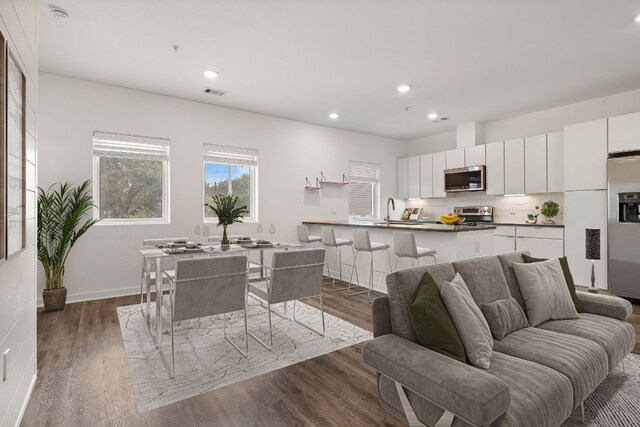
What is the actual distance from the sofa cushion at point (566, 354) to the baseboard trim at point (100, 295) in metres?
4.57

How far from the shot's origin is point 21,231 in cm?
190

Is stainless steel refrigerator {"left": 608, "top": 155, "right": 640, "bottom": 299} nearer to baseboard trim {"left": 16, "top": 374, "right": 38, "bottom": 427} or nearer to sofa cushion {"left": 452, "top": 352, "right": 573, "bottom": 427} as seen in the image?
sofa cushion {"left": 452, "top": 352, "right": 573, "bottom": 427}

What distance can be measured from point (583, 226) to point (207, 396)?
524cm

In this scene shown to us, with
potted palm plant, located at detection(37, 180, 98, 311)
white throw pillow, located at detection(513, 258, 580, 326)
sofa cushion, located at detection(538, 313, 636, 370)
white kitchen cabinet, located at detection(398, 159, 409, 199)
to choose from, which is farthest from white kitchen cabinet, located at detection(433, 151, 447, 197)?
potted palm plant, located at detection(37, 180, 98, 311)

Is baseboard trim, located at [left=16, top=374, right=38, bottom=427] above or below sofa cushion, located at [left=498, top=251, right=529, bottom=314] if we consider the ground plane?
below

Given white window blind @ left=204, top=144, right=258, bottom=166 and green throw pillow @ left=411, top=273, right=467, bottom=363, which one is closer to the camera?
green throw pillow @ left=411, top=273, right=467, bottom=363

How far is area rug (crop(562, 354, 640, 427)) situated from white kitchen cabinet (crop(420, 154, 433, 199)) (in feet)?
16.5

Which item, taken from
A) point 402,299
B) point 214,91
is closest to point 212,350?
point 402,299

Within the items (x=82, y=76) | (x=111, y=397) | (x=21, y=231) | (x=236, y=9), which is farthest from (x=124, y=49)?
(x=111, y=397)

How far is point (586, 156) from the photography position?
4789mm

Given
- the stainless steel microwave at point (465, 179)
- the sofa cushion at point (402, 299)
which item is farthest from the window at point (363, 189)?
the sofa cushion at point (402, 299)

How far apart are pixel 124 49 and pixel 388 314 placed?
3727 millimetres

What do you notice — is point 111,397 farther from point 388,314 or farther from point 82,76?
point 82,76

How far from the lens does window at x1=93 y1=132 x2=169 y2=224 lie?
4.62m
